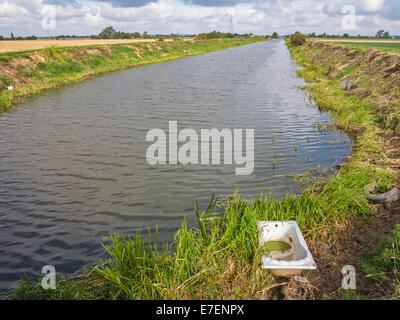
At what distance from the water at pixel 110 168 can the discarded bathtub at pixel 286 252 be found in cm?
167

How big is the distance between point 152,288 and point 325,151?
7382 millimetres

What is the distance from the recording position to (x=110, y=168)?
7.62m

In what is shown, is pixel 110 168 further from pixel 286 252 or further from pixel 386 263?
pixel 386 263

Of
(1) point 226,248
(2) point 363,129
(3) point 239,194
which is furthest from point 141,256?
(2) point 363,129

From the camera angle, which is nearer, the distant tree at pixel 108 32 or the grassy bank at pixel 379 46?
the grassy bank at pixel 379 46

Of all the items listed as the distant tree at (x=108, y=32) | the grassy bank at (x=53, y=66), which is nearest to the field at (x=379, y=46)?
the grassy bank at (x=53, y=66)

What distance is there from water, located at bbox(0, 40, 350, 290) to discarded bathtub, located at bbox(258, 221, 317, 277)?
5.49ft

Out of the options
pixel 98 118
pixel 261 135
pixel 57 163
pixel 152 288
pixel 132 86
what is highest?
pixel 132 86

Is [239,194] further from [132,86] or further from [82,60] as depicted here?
[82,60]

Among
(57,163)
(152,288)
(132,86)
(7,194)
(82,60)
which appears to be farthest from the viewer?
(82,60)

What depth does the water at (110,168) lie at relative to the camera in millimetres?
5125

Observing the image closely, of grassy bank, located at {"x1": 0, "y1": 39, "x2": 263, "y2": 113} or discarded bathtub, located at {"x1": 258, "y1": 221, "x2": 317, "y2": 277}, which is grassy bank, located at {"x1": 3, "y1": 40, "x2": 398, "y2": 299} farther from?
grassy bank, located at {"x1": 0, "y1": 39, "x2": 263, "y2": 113}

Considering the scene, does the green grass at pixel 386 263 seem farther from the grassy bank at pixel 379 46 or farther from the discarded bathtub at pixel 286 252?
the grassy bank at pixel 379 46

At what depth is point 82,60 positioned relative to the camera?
A: 27.6 metres
